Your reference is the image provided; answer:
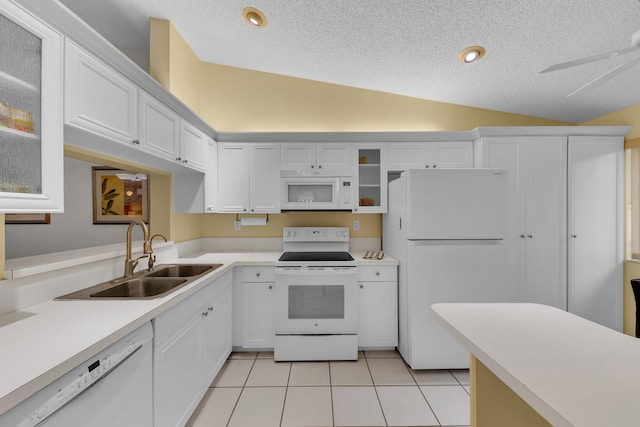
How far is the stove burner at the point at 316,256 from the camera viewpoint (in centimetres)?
271

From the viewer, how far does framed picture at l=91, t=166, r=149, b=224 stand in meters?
2.39

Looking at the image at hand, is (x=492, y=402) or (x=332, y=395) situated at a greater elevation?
(x=492, y=402)

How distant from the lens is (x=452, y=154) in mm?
2932

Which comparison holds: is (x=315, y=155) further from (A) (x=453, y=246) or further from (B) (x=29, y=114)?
(B) (x=29, y=114)

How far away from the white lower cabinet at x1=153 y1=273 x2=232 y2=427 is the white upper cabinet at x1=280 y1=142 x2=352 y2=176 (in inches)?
54.1

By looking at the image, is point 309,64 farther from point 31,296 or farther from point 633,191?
point 633,191

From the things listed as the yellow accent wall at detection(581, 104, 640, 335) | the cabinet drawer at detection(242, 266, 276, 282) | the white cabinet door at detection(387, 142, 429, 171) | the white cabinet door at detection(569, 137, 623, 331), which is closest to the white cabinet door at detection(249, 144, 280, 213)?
the cabinet drawer at detection(242, 266, 276, 282)

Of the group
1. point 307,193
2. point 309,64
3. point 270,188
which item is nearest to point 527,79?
point 309,64

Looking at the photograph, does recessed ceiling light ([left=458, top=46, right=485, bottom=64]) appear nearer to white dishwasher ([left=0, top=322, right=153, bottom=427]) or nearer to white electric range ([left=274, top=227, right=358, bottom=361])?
white electric range ([left=274, top=227, right=358, bottom=361])

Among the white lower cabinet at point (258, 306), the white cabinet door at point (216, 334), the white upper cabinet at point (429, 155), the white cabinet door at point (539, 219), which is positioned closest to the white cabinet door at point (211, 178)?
the white lower cabinet at point (258, 306)

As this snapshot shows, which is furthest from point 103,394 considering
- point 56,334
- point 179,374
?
point 179,374

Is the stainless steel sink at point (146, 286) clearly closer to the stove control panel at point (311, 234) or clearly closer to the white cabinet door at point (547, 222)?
the stove control panel at point (311, 234)

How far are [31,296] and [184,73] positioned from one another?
7.56 ft

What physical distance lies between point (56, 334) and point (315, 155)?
7.87ft
